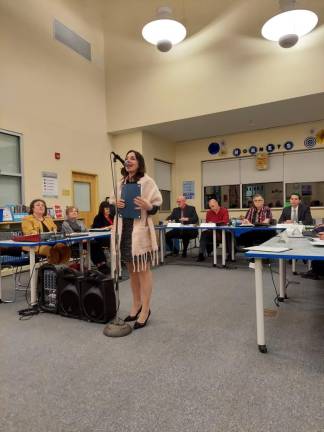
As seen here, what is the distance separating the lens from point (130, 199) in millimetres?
2289

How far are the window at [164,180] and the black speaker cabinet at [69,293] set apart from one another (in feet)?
16.1

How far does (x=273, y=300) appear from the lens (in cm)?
306

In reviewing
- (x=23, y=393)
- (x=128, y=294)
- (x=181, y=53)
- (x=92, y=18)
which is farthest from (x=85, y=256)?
(x=92, y=18)

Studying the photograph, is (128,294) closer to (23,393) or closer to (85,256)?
(85,256)

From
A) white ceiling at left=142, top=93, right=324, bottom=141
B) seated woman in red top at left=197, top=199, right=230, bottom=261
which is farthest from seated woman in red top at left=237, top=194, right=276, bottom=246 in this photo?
white ceiling at left=142, top=93, right=324, bottom=141

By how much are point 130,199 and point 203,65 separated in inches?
186

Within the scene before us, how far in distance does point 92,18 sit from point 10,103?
122 inches

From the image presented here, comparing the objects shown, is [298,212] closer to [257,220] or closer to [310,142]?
[257,220]

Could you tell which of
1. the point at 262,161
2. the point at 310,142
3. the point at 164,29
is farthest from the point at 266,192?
the point at 164,29

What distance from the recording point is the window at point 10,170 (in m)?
4.85

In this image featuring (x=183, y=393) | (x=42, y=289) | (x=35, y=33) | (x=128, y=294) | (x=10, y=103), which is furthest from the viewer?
(x=35, y=33)

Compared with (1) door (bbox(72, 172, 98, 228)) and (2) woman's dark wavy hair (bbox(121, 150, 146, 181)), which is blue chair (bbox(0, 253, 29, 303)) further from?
(1) door (bbox(72, 172, 98, 228))

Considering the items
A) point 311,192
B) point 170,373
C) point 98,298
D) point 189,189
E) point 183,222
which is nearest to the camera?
point 170,373

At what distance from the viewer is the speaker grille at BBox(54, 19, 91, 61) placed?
19.0ft
